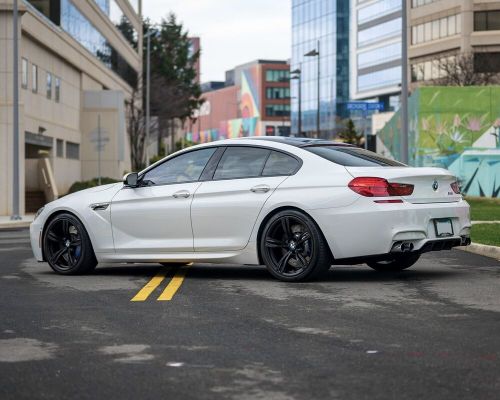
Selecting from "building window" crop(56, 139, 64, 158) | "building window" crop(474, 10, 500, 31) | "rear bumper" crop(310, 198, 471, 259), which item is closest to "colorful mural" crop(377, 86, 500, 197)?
"building window" crop(56, 139, 64, 158)

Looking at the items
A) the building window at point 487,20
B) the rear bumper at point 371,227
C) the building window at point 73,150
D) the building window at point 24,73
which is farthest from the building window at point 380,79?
the rear bumper at point 371,227

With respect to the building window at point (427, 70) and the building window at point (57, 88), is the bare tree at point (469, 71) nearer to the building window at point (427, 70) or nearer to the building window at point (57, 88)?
the building window at point (427, 70)

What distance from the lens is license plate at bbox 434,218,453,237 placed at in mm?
10383

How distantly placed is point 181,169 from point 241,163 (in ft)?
2.50

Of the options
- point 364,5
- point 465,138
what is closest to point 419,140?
point 465,138

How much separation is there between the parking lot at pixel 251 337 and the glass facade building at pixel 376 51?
95.6 meters

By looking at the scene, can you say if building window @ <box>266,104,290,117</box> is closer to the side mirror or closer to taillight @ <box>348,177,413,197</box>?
the side mirror

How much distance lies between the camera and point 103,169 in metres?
56.3

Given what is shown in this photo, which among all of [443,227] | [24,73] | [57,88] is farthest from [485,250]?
[57,88]

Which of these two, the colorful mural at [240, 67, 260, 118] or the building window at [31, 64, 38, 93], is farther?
the colorful mural at [240, 67, 260, 118]

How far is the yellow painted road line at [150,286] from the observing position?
9328 millimetres

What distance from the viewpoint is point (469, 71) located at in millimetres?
74750

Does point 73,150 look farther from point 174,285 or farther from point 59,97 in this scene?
point 174,285

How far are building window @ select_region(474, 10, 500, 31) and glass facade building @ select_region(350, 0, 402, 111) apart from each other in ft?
63.3
